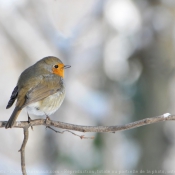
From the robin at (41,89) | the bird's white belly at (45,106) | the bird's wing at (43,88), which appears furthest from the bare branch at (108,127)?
the bird's white belly at (45,106)

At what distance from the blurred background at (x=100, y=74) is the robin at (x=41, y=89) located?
2.40m

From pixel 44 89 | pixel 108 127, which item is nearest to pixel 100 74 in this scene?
pixel 44 89

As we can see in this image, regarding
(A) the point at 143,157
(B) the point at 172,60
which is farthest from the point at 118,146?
(B) the point at 172,60

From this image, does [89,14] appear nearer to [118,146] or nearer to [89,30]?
[89,30]

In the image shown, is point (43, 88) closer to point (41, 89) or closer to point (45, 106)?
point (41, 89)

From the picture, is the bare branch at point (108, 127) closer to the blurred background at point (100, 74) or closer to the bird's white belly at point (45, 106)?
the bird's white belly at point (45, 106)

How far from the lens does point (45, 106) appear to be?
424cm

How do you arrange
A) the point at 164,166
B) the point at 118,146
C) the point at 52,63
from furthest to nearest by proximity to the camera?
the point at 118,146 < the point at 164,166 < the point at 52,63

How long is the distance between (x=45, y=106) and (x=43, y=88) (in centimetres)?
17

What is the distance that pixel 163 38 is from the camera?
764 cm

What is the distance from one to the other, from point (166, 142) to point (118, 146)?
838 millimetres

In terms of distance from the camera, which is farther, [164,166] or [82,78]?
[82,78]

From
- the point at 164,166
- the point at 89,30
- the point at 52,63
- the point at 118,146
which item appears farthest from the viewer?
the point at 89,30

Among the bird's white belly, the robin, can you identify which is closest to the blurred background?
the robin
